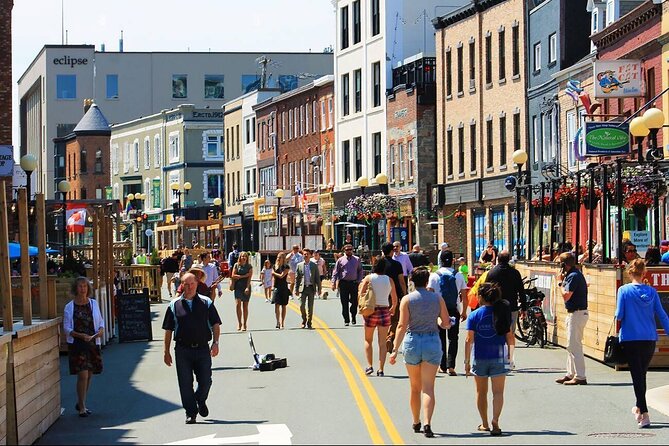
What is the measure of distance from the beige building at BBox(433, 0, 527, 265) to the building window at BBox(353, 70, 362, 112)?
1027 cm

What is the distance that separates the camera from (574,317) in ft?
67.5

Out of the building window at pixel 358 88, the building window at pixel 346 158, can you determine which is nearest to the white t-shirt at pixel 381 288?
the building window at pixel 358 88

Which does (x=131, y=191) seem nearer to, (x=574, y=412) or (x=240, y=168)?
(x=240, y=168)

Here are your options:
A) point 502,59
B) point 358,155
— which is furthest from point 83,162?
point 502,59

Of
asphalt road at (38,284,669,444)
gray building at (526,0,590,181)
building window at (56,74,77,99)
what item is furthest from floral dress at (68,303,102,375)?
building window at (56,74,77,99)

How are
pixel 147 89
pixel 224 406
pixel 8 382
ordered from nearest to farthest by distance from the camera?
pixel 8 382
pixel 224 406
pixel 147 89

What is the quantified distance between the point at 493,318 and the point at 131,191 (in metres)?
103

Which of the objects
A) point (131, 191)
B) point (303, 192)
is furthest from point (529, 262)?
point (131, 191)

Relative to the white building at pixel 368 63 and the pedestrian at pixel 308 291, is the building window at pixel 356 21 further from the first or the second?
the pedestrian at pixel 308 291

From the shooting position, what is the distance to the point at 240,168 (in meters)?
96.9

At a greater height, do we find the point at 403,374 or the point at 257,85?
the point at 257,85

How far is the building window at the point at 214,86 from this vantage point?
5108 inches

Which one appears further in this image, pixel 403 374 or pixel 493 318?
pixel 403 374

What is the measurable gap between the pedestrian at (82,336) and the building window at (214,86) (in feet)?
369
